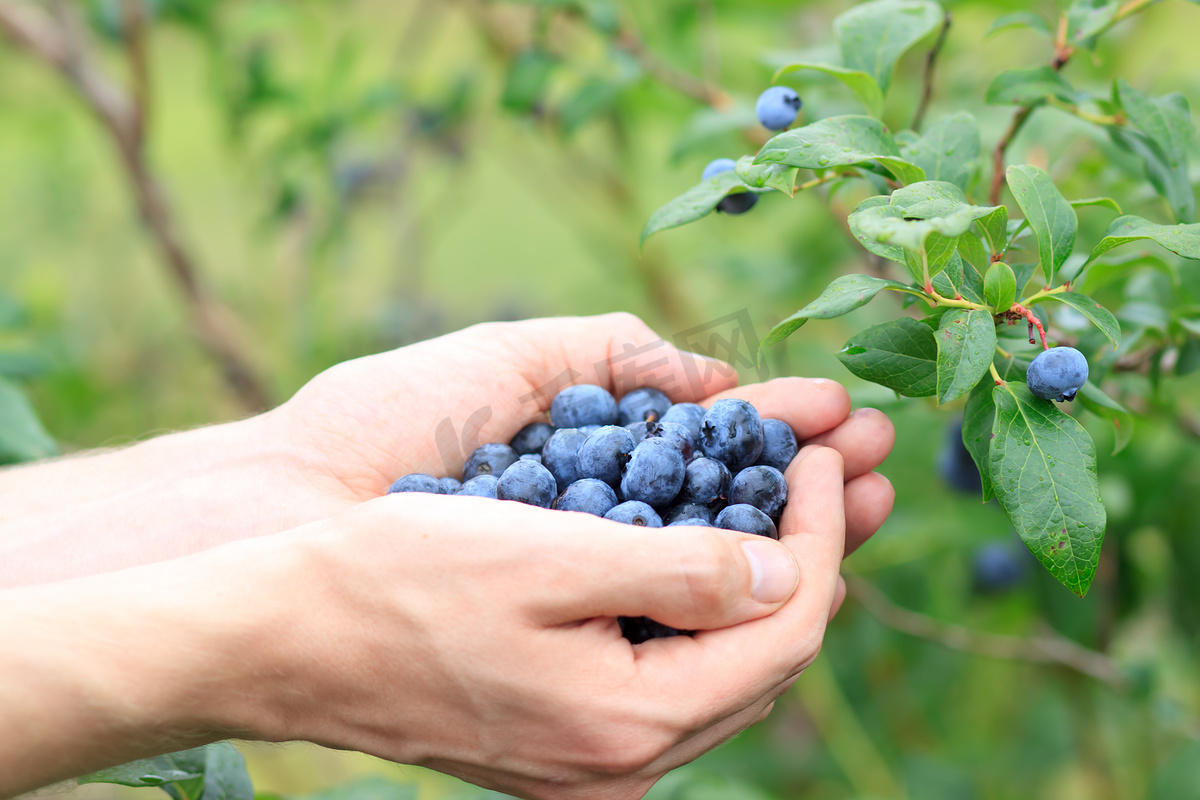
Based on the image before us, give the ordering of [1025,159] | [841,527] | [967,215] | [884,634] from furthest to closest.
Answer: [884,634], [1025,159], [841,527], [967,215]

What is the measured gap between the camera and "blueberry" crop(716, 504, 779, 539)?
0.89 m

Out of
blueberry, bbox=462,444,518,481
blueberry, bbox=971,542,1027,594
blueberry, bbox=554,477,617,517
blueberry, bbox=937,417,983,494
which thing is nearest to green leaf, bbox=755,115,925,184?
blueberry, bbox=554,477,617,517

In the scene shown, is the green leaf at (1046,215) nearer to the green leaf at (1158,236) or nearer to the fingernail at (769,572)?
the green leaf at (1158,236)

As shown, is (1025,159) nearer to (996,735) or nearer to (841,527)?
(841,527)

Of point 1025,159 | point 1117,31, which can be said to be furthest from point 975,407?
point 1117,31

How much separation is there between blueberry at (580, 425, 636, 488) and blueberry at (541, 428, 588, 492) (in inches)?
0.7

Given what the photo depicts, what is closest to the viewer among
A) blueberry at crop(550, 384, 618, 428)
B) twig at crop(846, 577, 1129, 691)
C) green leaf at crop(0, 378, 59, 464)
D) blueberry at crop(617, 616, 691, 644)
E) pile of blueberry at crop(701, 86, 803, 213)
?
blueberry at crop(617, 616, 691, 644)

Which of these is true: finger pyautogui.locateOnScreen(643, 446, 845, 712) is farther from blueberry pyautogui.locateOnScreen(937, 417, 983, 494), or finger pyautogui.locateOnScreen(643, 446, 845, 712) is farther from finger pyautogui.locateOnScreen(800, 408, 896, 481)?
blueberry pyautogui.locateOnScreen(937, 417, 983, 494)

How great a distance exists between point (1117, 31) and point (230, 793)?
2256mm

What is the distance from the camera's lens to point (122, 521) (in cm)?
111

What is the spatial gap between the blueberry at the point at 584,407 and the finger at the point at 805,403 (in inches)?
7.3

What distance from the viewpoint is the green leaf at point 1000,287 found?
72cm

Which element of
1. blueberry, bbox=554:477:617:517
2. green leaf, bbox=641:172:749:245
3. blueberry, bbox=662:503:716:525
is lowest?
blueberry, bbox=662:503:716:525

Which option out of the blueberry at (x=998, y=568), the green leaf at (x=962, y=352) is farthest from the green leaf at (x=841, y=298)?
the blueberry at (x=998, y=568)
